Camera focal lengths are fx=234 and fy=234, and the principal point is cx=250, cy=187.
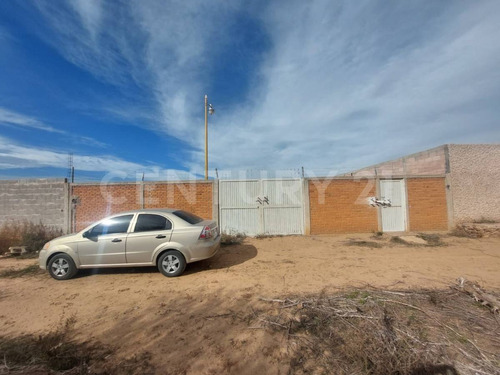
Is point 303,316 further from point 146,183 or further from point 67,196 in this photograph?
point 67,196

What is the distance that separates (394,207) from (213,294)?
29.8 feet

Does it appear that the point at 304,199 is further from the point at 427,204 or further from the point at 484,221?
the point at 484,221

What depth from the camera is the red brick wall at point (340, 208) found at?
31.7 feet

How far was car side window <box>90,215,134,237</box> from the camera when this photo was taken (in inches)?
201

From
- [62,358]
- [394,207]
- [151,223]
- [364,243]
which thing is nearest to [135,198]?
[151,223]

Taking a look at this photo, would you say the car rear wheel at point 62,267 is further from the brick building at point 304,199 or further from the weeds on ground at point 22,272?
the brick building at point 304,199

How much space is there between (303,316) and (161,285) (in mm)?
2852

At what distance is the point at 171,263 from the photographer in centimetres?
502

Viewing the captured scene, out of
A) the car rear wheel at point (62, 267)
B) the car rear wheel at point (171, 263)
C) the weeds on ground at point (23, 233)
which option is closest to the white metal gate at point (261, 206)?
the car rear wheel at point (171, 263)

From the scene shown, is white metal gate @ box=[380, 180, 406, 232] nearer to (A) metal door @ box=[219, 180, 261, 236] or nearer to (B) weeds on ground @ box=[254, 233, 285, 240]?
(B) weeds on ground @ box=[254, 233, 285, 240]

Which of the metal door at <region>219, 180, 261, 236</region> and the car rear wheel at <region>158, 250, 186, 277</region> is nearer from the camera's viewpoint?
the car rear wheel at <region>158, 250, 186, 277</region>

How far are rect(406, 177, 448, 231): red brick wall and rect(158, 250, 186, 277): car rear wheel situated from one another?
378 inches

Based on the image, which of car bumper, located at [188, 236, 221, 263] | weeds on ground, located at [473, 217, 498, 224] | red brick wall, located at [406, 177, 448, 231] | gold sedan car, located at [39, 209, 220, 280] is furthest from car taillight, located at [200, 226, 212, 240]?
weeds on ground, located at [473, 217, 498, 224]

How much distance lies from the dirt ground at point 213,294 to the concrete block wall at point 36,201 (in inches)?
93.8
